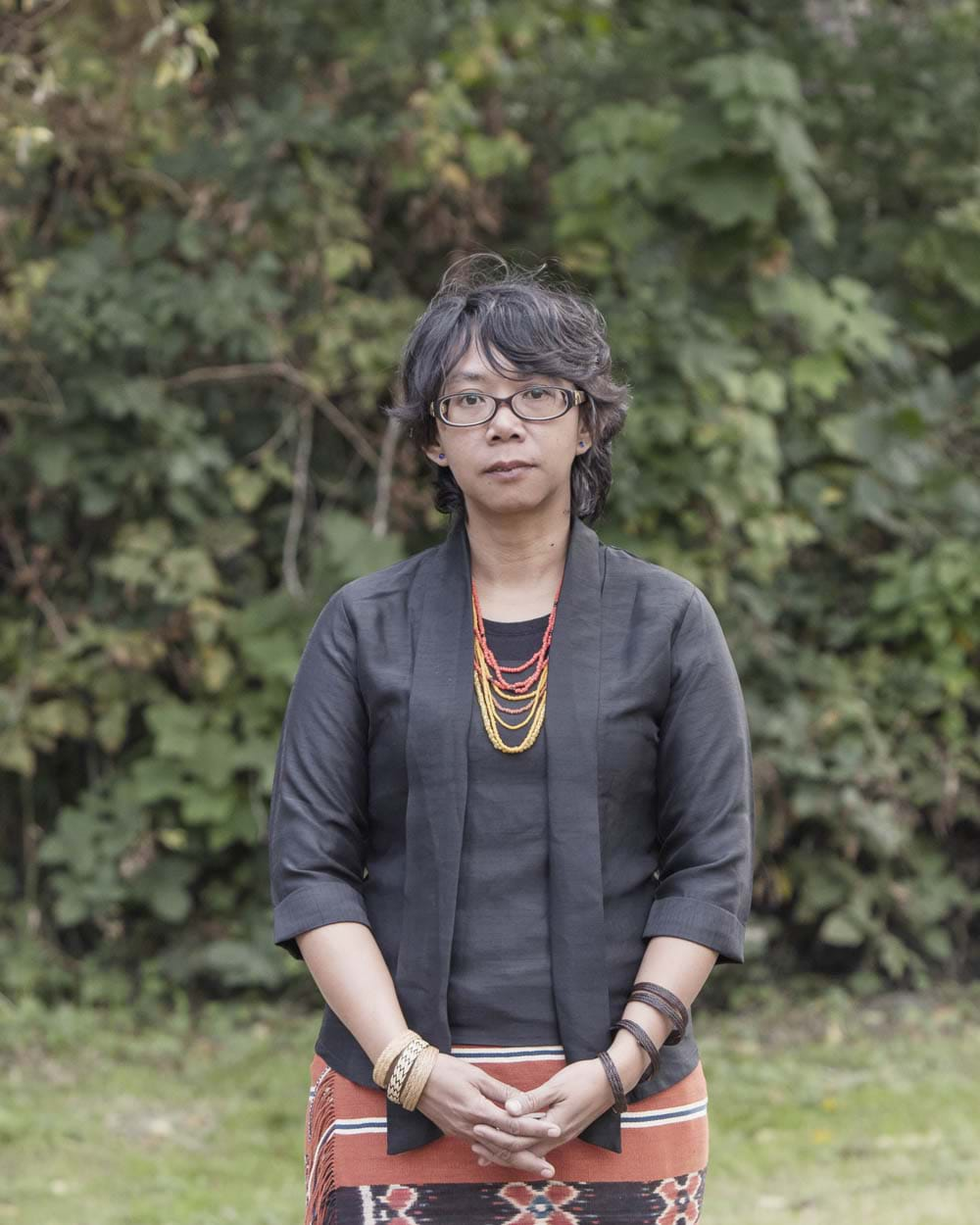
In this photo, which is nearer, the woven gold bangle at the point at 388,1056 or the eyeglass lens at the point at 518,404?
the woven gold bangle at the point at 388,1056

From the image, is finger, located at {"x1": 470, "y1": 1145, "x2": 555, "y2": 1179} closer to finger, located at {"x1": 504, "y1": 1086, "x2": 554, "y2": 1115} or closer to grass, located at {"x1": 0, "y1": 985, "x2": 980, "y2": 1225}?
finger, located at {"x1": 504, "y1": 1086, "x2": 554, "y2": 1115}

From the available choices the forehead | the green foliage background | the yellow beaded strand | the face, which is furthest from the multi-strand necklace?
the green foliage background

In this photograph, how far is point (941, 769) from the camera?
18.4 ft

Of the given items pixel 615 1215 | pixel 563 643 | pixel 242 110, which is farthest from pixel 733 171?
pixel 615 1215

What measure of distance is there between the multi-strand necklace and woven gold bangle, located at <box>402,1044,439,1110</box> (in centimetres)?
36

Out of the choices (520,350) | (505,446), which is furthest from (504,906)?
(520,350)

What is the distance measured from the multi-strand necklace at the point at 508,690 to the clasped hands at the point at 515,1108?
1.24 ft

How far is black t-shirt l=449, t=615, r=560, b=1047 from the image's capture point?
1891 millimetres

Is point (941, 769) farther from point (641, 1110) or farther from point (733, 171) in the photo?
point (641, 1110)

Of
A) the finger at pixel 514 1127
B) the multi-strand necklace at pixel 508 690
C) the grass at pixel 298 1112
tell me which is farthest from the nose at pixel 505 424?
the grass at pixel 298 1112

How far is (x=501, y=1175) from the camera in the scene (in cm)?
191

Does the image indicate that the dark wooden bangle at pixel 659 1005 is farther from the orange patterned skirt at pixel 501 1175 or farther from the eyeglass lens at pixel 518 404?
the eyeglass lens at pixel 518 404

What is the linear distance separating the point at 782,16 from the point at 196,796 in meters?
3.31

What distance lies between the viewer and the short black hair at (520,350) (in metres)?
2.00
